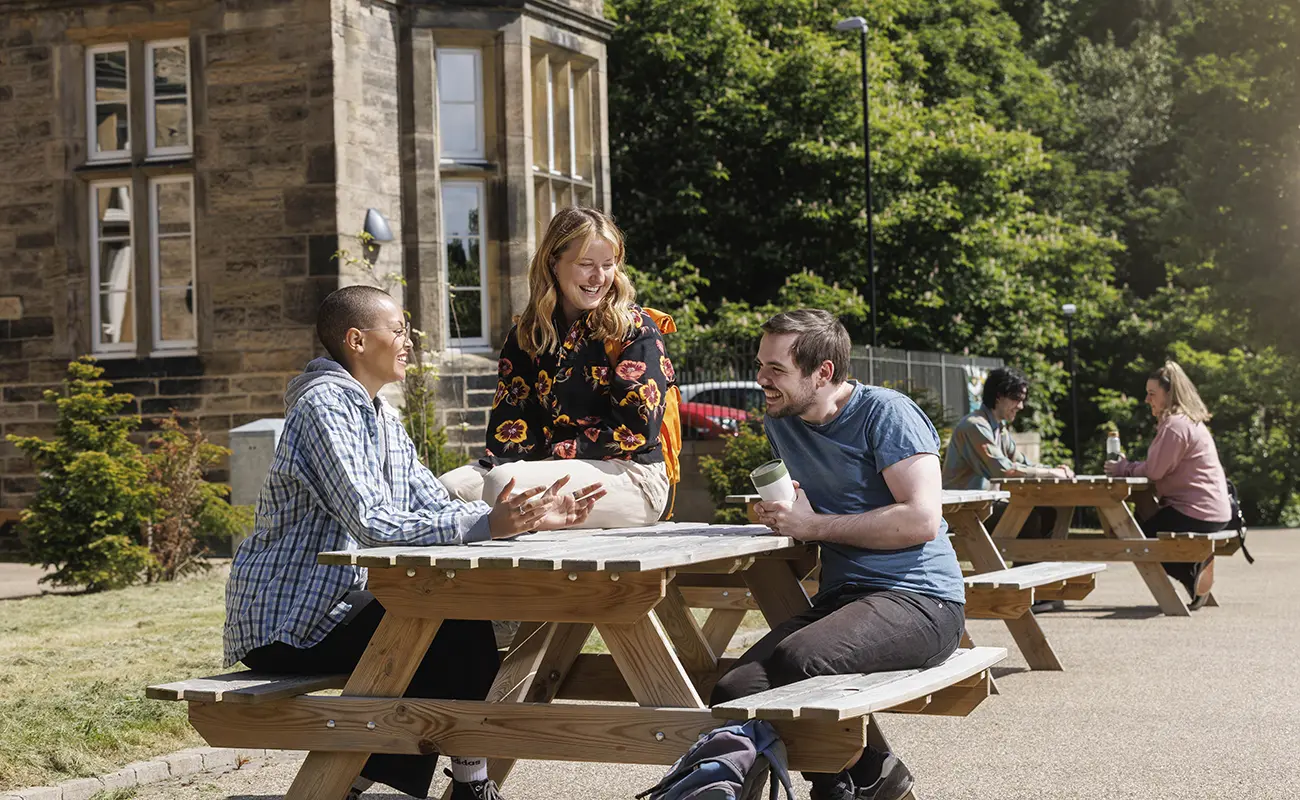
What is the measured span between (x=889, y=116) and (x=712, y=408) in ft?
43.2

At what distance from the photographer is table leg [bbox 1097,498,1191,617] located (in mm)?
11883

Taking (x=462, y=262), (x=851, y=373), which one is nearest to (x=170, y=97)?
(x=462, y=262)

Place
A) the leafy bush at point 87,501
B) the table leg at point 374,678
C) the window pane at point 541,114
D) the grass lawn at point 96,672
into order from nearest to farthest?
the table leg at point 374,678 < the grass lawn at point 96,672 < the leafy bush at point 87,501 < the window pane at point 541,114

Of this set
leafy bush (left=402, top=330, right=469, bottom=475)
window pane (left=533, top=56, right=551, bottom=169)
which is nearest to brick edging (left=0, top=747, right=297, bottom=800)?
leafy bush (left=402, top=330, right=469, bottom=475)

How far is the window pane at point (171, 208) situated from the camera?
18.6 meters

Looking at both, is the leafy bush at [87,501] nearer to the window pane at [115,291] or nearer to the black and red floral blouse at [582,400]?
the window pane at [115,291]

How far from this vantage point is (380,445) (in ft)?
17.2

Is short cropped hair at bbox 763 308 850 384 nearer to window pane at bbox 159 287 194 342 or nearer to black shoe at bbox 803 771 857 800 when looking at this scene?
black shoe at bbox 803 771 857 800

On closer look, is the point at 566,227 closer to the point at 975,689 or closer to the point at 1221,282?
the point at 975,689

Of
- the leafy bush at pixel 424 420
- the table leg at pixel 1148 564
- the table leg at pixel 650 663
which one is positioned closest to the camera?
the table leg at pixel 650 663

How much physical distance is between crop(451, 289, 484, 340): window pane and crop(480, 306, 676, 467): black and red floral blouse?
43.0ft

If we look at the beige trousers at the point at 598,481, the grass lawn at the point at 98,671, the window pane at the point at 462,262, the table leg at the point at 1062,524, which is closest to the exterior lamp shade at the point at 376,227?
the window pane at the point at 462,262

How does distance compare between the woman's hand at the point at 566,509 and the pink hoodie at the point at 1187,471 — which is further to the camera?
the pink hoodie at the point at 1187,471

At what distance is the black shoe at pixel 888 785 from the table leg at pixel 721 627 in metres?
2.92
